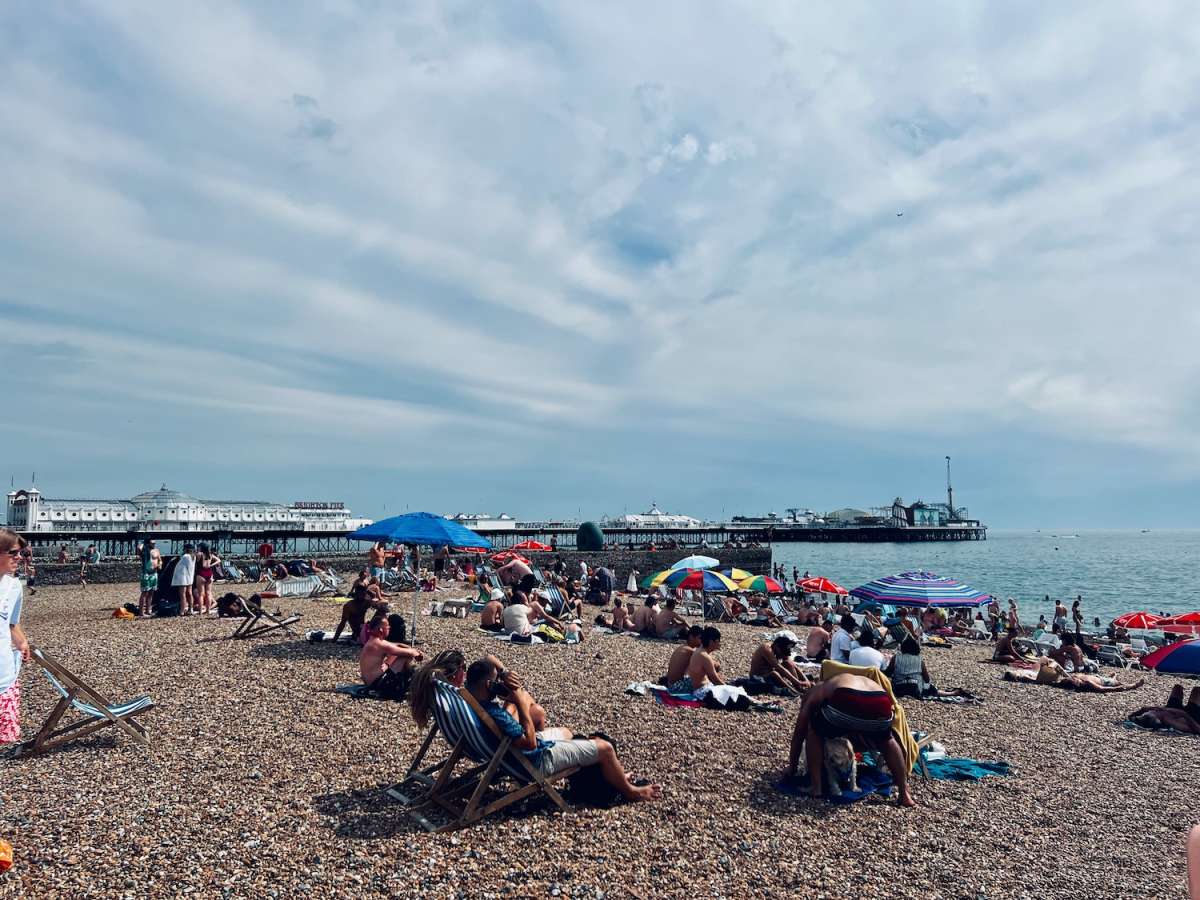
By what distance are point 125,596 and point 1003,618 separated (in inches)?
992

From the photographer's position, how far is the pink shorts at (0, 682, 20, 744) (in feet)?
13.0

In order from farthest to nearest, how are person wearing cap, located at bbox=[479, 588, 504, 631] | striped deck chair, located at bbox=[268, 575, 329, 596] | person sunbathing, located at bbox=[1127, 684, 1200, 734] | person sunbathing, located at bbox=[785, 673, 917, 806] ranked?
striped deck chair, located at bbox=[268, 575, 329, 596]
person wearing cap, located at bbox=[479, 588, 504, 631]
person sunbathing, located at bbox=[1127, 684, 1200, 734]
person sunbathing, located at bbox=[785, 673, 917, 806]

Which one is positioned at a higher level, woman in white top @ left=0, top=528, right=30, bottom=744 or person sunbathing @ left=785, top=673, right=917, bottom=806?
woman in white top @ left=0, top=528, right=30, bottom=744

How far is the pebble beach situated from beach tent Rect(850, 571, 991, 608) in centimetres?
612

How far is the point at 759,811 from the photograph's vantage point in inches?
204

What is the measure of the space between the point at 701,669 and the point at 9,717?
21.0ft

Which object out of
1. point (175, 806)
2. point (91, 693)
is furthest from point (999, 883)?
point (91, 693)

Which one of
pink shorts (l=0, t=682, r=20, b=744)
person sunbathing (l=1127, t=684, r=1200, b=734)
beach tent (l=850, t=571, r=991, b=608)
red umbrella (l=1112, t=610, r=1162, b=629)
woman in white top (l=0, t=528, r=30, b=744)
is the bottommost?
red umbrella (l=1112, t=610, r=1162, b=629)

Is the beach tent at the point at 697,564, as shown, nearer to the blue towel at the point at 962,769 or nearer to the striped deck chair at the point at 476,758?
the blue towel at the point at 962,769

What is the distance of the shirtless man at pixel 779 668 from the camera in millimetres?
9102

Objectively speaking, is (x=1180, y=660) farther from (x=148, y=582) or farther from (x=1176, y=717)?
(x=148, y=582)

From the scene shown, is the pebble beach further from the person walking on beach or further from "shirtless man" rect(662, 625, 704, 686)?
the person walking on beach

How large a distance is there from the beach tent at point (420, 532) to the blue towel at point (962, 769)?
6.49 metres

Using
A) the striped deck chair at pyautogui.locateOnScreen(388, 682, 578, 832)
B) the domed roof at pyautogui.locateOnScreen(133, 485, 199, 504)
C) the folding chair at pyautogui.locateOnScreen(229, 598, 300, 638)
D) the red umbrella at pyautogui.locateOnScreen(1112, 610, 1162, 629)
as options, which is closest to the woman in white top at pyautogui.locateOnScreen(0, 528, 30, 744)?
the striped deck chair at pyautogui.locateOnScreen(388, 682, 578, 832)
